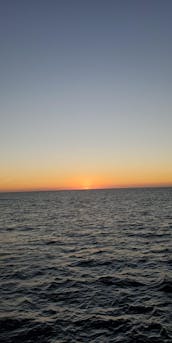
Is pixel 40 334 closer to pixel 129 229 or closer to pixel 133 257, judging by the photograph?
pixel 133 257

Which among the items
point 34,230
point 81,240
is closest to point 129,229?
point 81,240

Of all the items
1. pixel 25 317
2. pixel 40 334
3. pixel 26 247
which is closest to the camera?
pixel 40 334

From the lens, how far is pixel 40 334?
1038cm

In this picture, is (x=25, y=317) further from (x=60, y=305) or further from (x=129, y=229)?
(x=129, y=229)

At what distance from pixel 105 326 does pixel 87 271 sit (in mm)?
7140

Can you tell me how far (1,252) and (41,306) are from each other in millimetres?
11692

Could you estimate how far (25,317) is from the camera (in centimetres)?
1171

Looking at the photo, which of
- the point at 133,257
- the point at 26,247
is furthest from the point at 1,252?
the point at 133,257

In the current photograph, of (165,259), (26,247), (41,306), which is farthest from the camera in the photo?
(26,247)

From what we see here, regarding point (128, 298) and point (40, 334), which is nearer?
point (40, 334)

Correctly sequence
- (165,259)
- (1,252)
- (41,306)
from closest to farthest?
(41,306) < (165,259) < (1,252)

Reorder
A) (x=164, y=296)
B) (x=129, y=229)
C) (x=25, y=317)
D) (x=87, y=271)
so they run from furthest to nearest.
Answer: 1. (x=129, y=229)
2. (x=87, y=271)
3. (x=164, y=296)
4. (x=25, y=317)

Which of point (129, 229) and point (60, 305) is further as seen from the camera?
point (129, 229)

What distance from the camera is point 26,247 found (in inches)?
987
